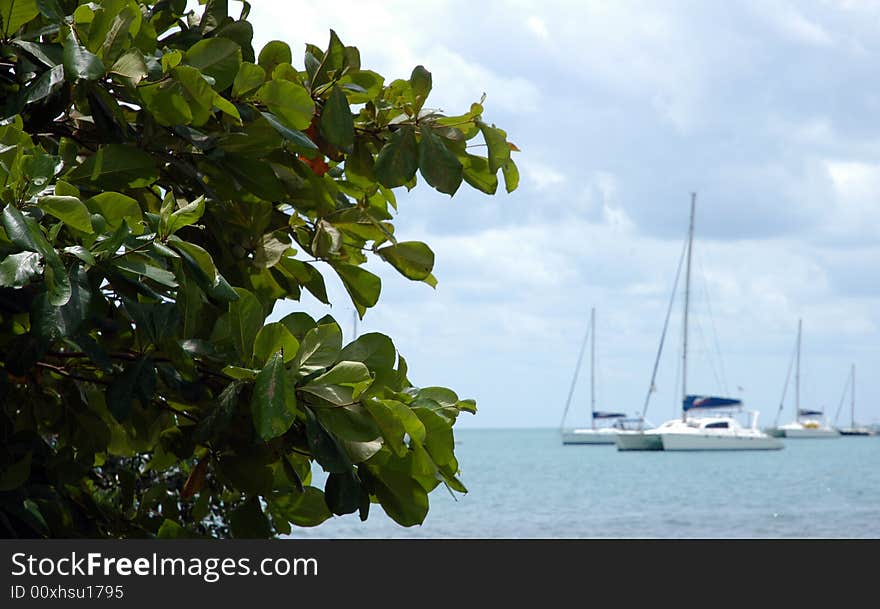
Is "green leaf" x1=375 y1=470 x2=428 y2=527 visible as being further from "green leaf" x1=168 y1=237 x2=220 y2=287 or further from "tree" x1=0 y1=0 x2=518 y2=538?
"green leaf" x1=168 y1=237 x2=220 y2=287

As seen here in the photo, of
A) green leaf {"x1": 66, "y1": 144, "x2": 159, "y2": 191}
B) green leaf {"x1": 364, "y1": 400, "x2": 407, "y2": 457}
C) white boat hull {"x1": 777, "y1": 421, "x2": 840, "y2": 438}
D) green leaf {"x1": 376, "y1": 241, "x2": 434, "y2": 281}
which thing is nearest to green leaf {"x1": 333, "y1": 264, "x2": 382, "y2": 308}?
green leaf {"x1": 376, "y1": 241, "x2": 434, "y2": 281}

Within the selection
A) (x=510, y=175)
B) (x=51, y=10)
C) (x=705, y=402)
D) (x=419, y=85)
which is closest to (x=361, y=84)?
(x=419, y=85)

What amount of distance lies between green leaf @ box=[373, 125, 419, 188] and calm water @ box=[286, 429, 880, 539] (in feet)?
52.0

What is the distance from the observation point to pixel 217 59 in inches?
98.6

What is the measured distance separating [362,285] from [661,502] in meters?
43.2

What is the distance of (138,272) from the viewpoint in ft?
6.57

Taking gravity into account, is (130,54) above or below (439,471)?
above

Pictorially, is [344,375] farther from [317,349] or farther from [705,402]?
[705,402]

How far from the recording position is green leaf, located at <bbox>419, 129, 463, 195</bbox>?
279 centimetres

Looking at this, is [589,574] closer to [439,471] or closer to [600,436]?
[439,471]

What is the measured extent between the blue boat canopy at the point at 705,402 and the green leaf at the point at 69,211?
61.9 m

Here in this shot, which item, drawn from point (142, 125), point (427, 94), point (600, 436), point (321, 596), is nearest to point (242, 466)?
point (321, 596)

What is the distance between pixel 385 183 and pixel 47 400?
3.86ft

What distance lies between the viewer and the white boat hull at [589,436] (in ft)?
322
